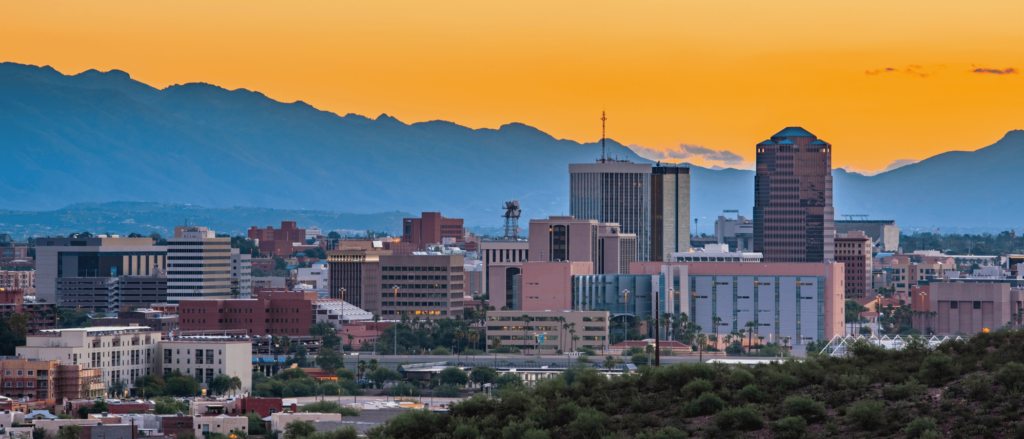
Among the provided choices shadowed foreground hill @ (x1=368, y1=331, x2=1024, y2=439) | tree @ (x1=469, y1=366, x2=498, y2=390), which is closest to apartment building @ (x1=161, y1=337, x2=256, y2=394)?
tree @ (x1=469, y1=366, x2=498, y2=390)

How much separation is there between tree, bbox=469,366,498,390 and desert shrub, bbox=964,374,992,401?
88744 mm

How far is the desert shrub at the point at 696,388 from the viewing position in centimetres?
5838

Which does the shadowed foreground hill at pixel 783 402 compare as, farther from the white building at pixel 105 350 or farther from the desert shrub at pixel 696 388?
the white building at pixel 105 350

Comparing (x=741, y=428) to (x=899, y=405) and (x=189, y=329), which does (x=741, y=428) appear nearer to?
(x=899, y=405)

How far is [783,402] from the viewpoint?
185ft

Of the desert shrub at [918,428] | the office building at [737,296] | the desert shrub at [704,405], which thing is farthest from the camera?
the office building at [737,296]

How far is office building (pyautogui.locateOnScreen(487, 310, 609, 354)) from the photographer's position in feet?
579

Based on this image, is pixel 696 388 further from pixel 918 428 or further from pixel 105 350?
pixel 105 350

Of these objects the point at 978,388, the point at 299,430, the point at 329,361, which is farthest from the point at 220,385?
the point at 978,388

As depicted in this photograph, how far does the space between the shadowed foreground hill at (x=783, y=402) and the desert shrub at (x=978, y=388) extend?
A: 4 centimetres

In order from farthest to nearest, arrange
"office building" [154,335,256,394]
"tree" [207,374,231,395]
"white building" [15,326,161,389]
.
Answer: "office building" [154,335,256,394] → "tree" [207,374,231,395] → "white building" [15,326,161,389]

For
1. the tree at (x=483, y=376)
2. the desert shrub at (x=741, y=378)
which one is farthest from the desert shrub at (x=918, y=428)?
the tree at (x=483, y=376)

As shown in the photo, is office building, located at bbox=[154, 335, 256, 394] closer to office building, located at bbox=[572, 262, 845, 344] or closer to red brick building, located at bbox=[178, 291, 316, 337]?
red brick building, located at bbox=[178, 291, 316, 337]

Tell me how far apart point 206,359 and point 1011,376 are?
10082 centimetres
